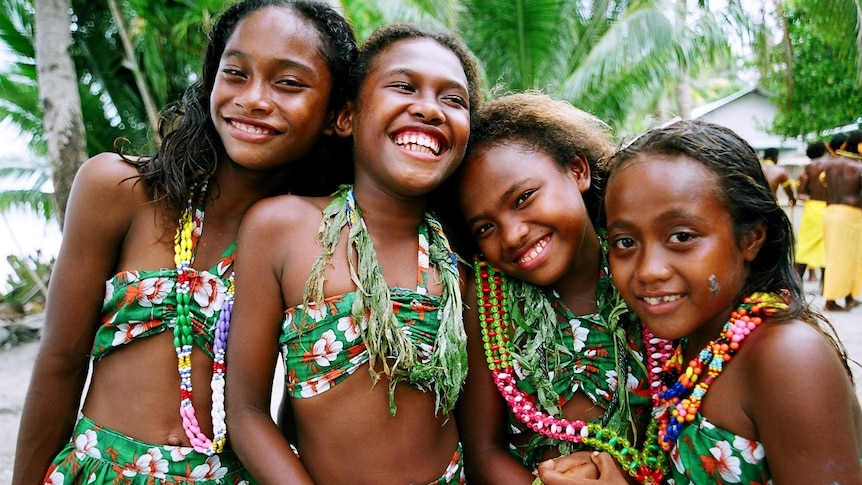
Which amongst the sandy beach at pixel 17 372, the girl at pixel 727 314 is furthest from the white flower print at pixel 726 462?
the sandy beach at pixel 17 372

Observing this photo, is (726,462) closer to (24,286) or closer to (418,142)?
(418,142)

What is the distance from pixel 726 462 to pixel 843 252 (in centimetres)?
732

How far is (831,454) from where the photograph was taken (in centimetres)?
136

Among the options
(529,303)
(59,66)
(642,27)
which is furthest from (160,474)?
(642,27)

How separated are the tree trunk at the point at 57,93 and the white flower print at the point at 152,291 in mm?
4142

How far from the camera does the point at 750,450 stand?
148cm

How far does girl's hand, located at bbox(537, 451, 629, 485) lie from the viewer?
5.51 feet

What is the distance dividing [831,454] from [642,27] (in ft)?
23.9

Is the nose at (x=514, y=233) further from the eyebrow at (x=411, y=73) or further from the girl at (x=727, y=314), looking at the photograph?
the eyebrow at (x=411, y=73)

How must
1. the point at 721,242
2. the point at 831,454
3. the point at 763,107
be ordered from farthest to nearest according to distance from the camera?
1. the point at 763,107
2. the point at 721,242
3. the point at 831,454

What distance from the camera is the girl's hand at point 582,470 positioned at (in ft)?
5.51

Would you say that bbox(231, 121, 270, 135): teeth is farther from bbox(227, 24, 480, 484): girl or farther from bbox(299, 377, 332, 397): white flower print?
bbox(299, 377, 332, 397): white flower print

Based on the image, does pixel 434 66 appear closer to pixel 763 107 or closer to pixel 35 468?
pixel 35 468

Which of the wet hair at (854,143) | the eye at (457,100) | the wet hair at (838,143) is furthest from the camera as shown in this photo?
the wet hair at (838,143)
